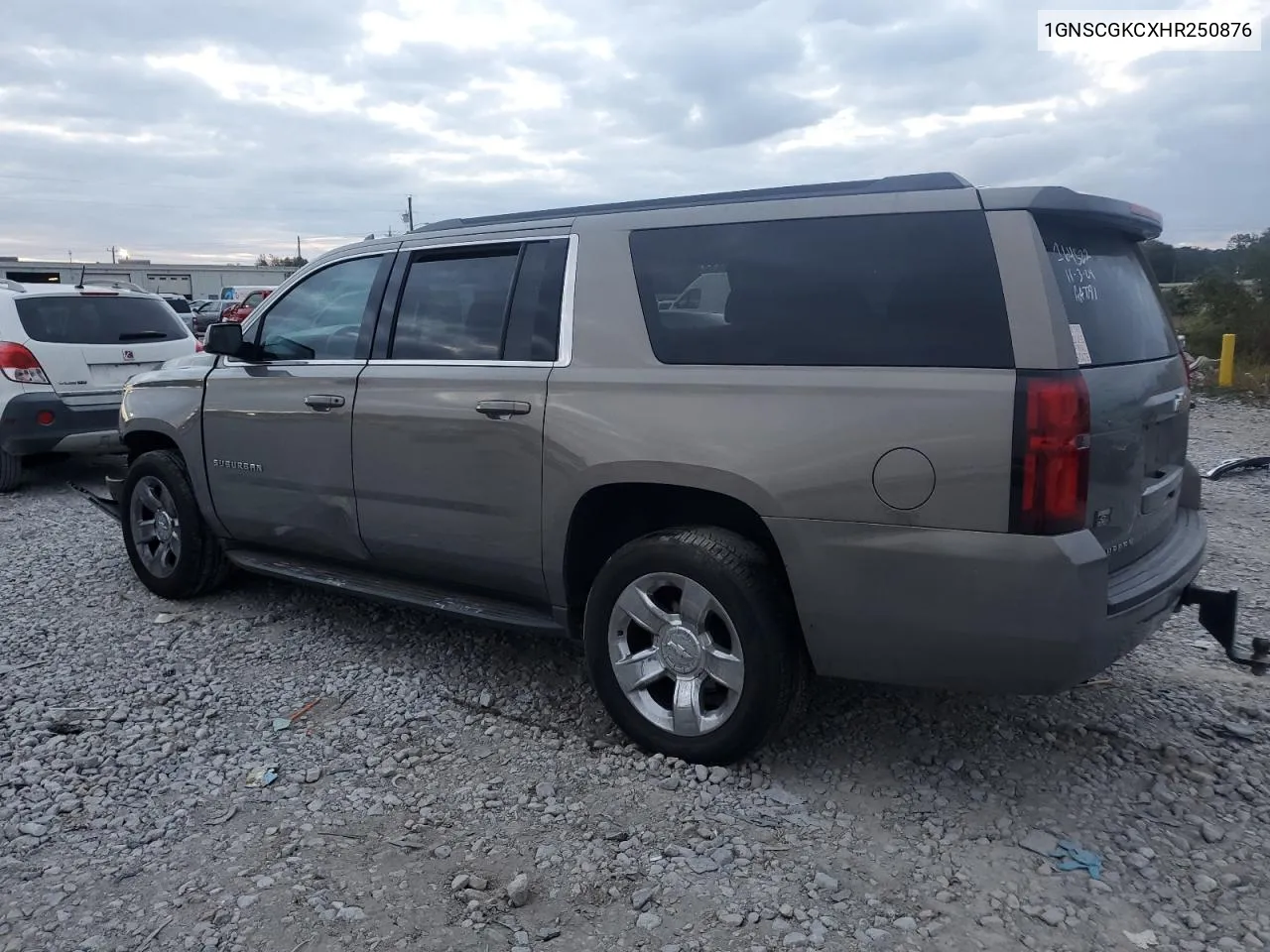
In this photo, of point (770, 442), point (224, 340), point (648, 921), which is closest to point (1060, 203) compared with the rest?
point (770, 442)

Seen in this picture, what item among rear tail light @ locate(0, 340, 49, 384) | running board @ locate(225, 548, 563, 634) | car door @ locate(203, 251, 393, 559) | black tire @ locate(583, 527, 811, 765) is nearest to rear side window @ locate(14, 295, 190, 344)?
rear tail light @ locate(0, 340, 49, 384)

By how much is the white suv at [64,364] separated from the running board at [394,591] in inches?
149

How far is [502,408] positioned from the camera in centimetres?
379

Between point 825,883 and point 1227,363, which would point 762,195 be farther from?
point 1227,363

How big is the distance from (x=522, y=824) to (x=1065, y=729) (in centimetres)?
201

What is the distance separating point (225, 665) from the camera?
4.54 meters

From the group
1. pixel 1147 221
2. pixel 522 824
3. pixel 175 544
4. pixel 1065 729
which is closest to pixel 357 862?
pixel 522 824

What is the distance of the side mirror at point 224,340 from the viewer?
4.73 meters

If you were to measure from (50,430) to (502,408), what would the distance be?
5.89 metres

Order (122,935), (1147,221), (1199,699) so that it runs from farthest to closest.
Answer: (1199,699), (1147,221), (122,935)

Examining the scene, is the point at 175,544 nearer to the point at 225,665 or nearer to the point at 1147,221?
the point at 225,665

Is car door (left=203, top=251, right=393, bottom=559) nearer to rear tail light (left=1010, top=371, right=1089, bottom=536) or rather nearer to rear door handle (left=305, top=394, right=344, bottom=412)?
rear door handle (left=305, top=394, right=344, bottom=412)

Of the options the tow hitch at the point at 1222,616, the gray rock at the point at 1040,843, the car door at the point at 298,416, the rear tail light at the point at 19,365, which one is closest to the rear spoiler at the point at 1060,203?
the tow hitch at the point at 1222,616

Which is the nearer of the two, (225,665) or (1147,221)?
(1147,221)
